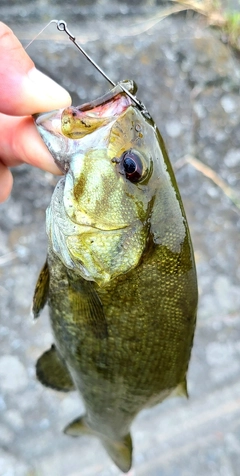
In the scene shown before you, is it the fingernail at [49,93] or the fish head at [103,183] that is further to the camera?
the fingernail at [49,93]

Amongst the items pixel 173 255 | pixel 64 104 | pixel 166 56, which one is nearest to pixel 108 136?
pixel 64 104

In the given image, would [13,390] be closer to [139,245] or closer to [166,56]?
[139,245]

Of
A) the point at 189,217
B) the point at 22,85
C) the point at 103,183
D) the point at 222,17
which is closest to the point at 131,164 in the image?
the point at 103,183

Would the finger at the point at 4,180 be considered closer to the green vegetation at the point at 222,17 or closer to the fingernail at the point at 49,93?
the fingernail at the point at 49,93

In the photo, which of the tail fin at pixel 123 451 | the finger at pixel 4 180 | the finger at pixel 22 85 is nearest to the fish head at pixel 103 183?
the finger at pixel 22 85

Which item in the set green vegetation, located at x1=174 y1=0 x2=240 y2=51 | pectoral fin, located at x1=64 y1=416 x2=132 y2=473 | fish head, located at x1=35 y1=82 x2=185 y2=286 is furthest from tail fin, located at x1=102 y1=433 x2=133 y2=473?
green vegetation, located at x1=174 y1=0 x2=240 y2=51

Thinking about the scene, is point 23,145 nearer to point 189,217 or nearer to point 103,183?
point 103,183

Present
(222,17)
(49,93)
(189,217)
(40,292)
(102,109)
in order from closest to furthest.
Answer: (102,109)
(49,93)
(40,292)
(189,217)
(222,17)

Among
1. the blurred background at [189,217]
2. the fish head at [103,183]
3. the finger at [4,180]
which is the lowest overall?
the blurred background at [189,217]
